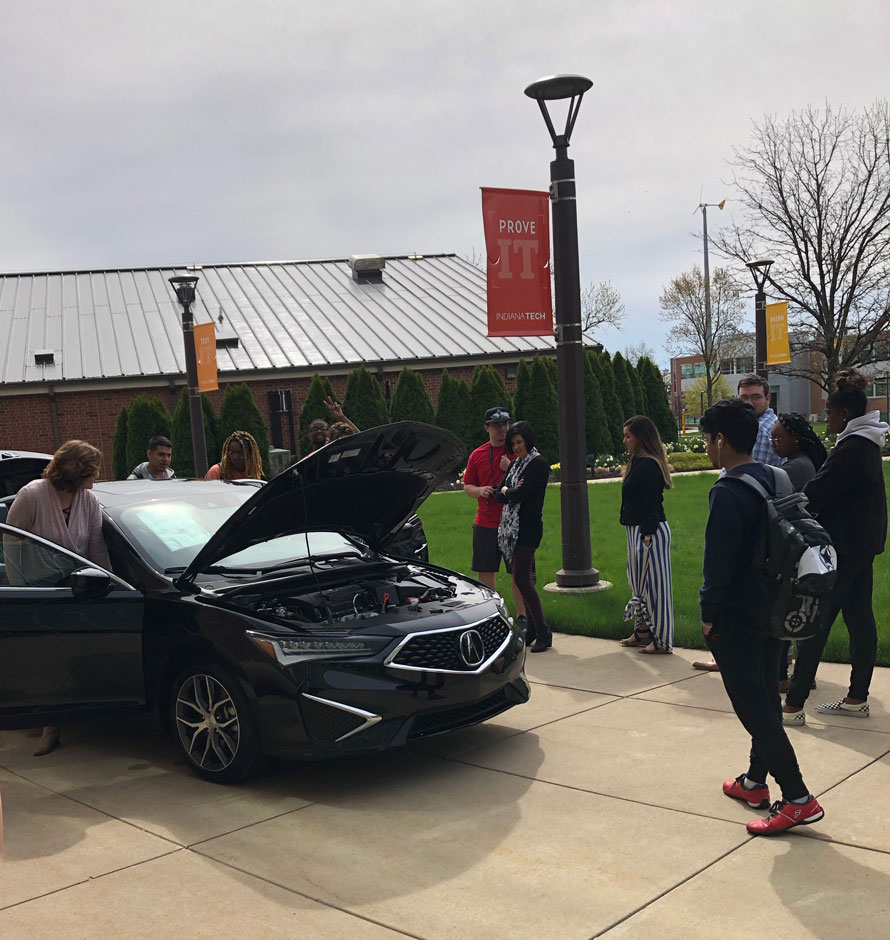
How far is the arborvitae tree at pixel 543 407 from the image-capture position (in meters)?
30.1

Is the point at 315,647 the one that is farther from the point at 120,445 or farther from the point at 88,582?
the point at 120,445

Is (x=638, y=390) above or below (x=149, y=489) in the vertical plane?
above

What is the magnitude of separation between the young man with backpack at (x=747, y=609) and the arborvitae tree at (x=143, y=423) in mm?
25190

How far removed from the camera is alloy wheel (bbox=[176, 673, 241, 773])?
4984 mm

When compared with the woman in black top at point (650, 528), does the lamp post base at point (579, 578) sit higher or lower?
lower

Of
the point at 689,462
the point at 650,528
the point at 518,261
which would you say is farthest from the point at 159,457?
the point at 689,462

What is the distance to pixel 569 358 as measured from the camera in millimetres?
9812

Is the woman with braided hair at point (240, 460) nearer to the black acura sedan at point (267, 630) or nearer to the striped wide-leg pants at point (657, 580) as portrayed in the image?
the black acura sedan at point (267, 630)

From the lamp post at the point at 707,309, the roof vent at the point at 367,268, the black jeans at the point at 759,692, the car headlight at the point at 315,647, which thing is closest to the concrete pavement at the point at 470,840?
the black jeans at the point at 759,692

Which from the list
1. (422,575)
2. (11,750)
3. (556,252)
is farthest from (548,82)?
(11,750)

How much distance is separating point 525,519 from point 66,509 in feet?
11.2

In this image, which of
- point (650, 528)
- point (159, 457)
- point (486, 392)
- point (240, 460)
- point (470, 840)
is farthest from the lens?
point (486, 392)

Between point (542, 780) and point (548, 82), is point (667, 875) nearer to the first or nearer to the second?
point (542, 780)

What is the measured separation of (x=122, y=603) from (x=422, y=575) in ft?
5.70
